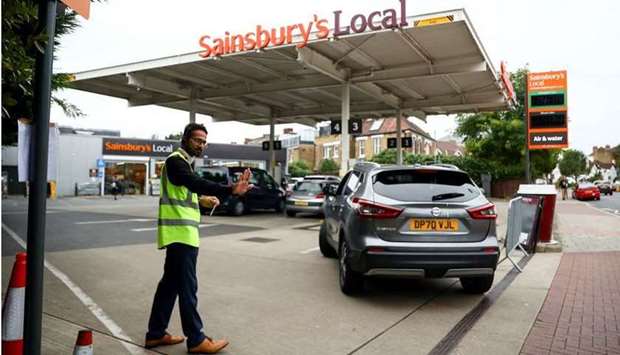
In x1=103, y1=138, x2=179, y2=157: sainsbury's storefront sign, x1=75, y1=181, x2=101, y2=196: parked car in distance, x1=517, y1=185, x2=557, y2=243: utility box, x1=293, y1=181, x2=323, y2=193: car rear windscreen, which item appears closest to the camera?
x1=517, y1=185, x2=557, y2=243: utility box

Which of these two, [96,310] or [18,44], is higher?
[18,44]

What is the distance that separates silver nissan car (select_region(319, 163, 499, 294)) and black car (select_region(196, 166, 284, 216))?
10.8m

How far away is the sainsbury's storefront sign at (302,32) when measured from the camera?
40.7ft

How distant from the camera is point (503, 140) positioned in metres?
34.6

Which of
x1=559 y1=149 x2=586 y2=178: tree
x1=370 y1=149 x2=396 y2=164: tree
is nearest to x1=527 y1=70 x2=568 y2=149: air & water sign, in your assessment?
x1=370 y1=149 x2=396 y2=164: tree

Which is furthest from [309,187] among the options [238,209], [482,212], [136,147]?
[136,147]

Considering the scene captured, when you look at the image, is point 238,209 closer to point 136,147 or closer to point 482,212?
point 482,212

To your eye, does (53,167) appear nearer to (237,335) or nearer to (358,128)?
(237,335)

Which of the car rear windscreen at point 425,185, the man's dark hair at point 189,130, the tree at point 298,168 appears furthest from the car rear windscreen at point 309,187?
the tree at point 298,168

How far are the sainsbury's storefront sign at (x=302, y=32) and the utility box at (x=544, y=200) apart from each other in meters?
5.68

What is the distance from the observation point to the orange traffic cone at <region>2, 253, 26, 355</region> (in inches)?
114


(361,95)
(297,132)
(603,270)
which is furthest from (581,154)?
(603,270)

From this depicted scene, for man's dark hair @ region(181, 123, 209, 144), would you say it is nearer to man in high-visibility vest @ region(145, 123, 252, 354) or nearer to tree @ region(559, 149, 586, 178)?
man in high-visibility vest @ region(145, 123, 252, 354)

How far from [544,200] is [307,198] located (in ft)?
28.7
